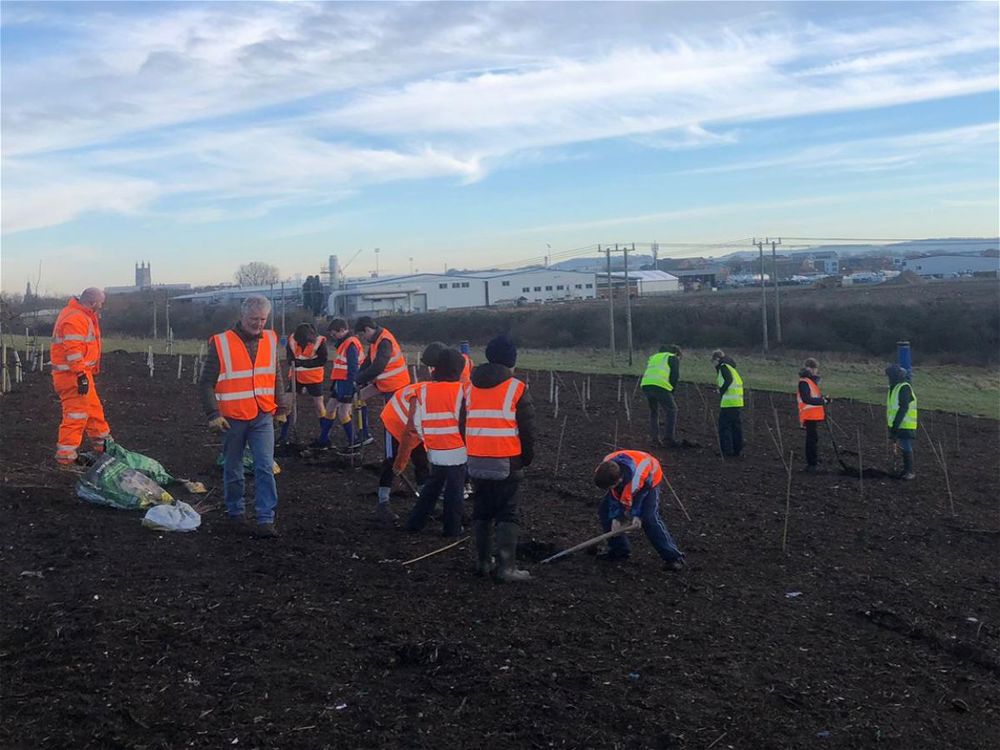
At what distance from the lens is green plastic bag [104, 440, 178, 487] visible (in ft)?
28.4

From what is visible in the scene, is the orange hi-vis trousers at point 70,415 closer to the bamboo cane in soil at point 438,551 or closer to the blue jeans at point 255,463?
the blue jeans at point 255,463

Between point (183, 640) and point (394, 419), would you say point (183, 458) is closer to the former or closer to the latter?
point (394, 419)

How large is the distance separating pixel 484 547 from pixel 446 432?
1080mm

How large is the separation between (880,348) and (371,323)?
40.9 m

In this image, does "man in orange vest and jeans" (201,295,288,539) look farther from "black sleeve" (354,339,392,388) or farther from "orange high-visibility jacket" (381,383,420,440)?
"black sleeve" (354,339,392,388)

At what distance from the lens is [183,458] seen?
1052 centimetres

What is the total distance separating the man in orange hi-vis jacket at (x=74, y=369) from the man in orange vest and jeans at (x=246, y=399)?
8.57 ft

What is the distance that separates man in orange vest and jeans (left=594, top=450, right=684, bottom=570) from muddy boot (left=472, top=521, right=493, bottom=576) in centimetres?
92

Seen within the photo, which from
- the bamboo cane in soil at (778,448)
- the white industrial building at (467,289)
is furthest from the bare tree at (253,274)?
the bamboo cane in soil at (778,448)

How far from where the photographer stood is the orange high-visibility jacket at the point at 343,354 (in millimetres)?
10992

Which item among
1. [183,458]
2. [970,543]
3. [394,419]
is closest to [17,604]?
[394,419]

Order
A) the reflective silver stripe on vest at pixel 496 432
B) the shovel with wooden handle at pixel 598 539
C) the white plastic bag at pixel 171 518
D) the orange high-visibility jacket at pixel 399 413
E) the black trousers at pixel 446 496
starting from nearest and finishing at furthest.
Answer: the reflective silver stripe on vest at pixel 496 432 → the shovel with wooden handle at pixel 598 539 → the white plastic bag at pixel 171 518 → the black trousers at pixel 446 496 → the orange high-visibility jacket at pixel 399 413

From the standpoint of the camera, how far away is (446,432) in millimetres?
7309

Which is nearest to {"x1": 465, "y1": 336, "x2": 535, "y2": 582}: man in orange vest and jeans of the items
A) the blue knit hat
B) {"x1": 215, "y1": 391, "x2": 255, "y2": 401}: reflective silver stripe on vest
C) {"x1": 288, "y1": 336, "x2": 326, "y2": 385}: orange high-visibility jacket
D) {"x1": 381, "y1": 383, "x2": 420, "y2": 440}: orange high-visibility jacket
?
the blue knit hat
